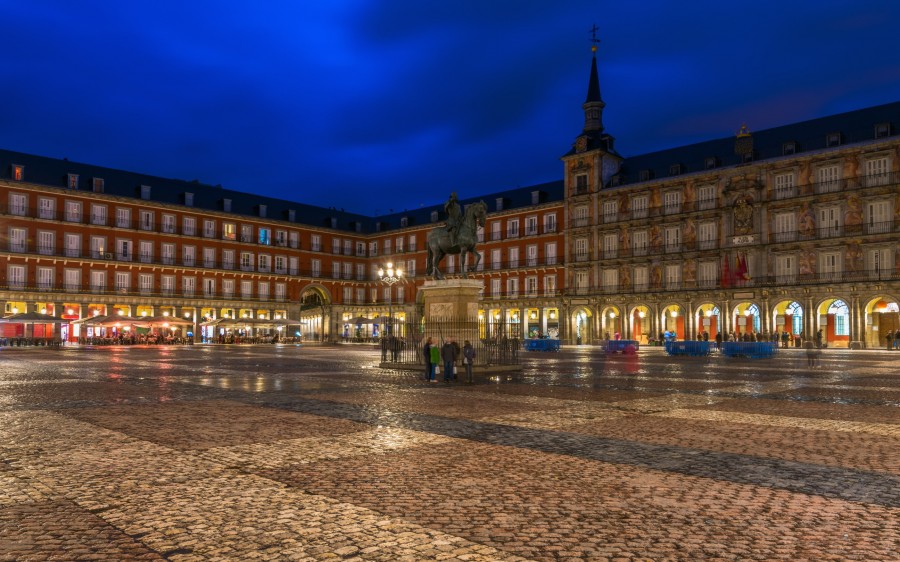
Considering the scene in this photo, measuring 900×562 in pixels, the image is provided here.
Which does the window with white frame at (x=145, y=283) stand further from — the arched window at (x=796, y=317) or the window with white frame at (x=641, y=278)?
the arched window at (x=796, y=317)

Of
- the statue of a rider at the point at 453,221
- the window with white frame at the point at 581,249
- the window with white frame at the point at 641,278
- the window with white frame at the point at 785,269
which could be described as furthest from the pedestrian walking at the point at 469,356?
the window with white frame at the point at 581,249

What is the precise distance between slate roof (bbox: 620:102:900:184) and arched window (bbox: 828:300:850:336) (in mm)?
11019

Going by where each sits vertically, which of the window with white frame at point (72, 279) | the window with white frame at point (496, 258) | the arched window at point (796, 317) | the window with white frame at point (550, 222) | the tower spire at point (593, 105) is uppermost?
the tower spire at point (593, 105)

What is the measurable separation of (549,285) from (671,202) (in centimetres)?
1338

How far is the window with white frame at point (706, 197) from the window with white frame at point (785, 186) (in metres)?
4.58

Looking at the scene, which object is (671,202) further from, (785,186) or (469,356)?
(469,356)

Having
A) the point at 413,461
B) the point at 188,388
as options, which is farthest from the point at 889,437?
the point at 188,388

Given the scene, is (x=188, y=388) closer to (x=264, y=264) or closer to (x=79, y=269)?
(x=79, y=269)

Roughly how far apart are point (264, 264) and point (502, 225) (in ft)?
78.2

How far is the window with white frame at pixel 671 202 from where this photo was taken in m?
56.7

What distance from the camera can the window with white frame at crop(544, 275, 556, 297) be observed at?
6425 cm

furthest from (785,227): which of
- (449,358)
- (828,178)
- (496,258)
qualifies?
(449,358)

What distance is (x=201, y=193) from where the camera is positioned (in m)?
67.6

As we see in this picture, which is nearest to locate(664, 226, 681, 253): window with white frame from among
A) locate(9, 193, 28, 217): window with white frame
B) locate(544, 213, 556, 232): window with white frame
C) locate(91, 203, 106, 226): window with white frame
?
locate(544, 213, 556, 232): window with white frame
